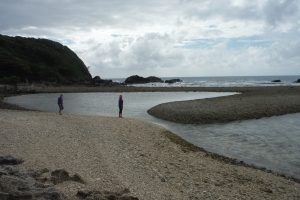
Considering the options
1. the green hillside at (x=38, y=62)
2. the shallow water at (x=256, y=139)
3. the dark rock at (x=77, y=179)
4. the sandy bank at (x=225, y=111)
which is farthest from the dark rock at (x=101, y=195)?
the green hillside at (x=38, y=62)

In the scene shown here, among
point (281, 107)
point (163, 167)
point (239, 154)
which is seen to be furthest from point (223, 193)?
point (281, 107)

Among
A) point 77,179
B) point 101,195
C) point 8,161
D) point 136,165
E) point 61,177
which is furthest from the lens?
point 136,165

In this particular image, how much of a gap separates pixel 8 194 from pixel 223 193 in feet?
22.7

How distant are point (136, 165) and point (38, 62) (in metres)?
129

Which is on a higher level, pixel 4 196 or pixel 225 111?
pixel 4 196

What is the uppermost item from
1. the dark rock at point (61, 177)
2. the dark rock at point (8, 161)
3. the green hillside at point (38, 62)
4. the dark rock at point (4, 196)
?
the green hillside at point (38, 62)

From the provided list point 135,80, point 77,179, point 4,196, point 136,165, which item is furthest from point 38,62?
point 4,196

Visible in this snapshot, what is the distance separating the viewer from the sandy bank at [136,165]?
13.4 metres

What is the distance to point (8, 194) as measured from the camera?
9.81 metres

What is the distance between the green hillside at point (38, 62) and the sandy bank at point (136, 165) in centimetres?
8268

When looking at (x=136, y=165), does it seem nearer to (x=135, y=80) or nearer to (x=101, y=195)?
(x=101, y=195)

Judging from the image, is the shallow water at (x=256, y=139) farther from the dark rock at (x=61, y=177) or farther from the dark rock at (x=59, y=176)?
the dark rock at (x=59, y=176)

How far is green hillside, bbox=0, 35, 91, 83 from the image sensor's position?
4663 inches

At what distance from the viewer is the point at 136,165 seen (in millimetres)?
16578
